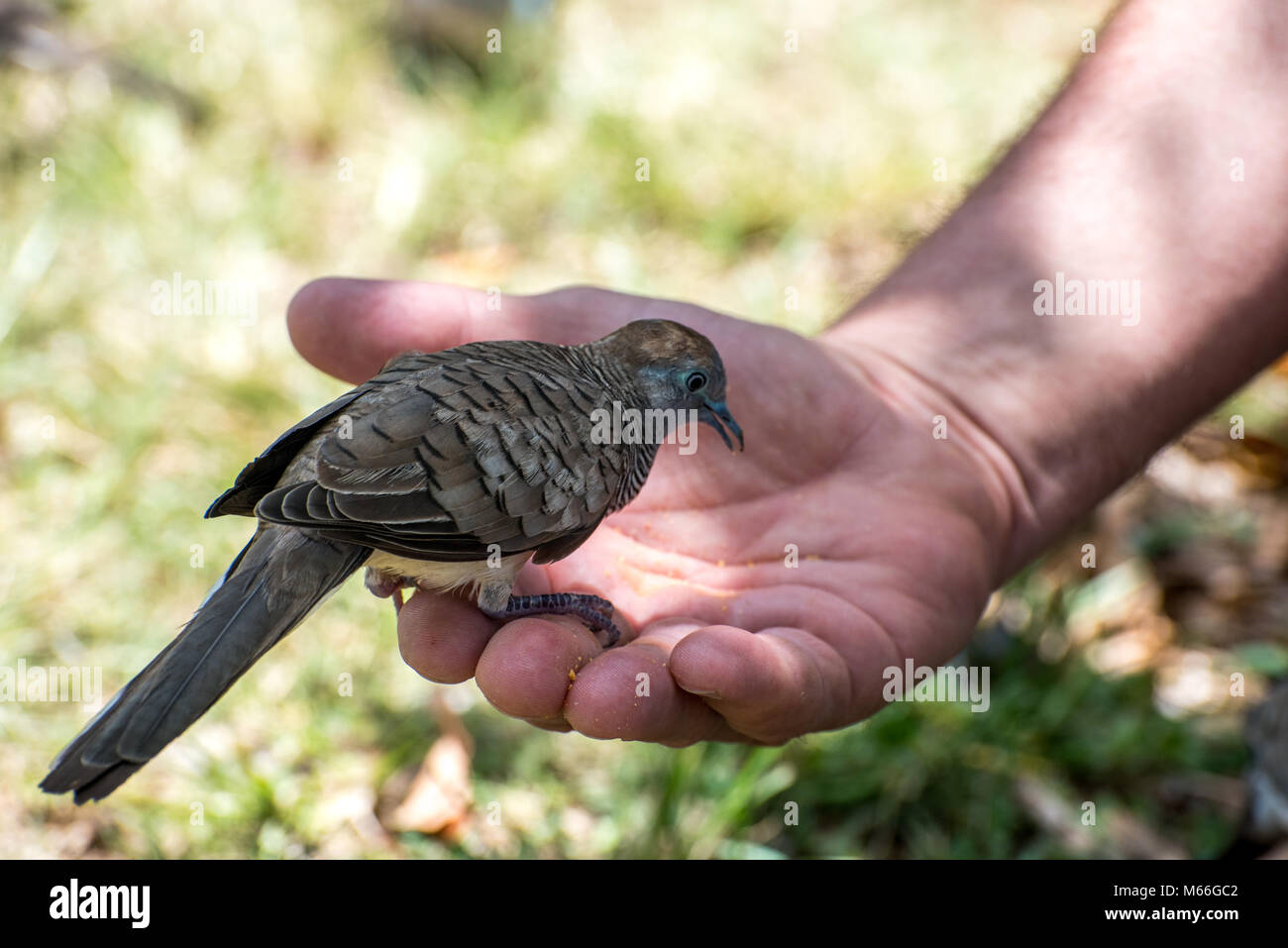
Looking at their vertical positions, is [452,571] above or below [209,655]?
above

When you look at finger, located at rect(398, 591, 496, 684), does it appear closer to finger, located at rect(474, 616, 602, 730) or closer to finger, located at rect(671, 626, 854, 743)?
finger, located at rect(474, 616, 602, 730)

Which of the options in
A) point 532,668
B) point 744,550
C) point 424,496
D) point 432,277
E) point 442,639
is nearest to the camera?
point 532,668

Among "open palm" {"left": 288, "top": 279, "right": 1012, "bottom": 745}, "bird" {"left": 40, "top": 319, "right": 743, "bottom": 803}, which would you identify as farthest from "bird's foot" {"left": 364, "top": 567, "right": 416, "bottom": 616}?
"open palm" {"left": 288, "top": 279, "right": 1012, "bottom": 745}

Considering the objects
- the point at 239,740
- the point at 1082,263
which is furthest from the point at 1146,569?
the point at 239,740

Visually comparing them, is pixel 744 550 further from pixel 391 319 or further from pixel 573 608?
pixel 391 319

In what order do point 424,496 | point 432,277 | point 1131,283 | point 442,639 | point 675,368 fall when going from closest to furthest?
point 424,496, point 442,639, point 675,368, point 1131,283, point 432,277

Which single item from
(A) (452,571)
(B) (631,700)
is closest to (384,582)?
(A) (452,571)
